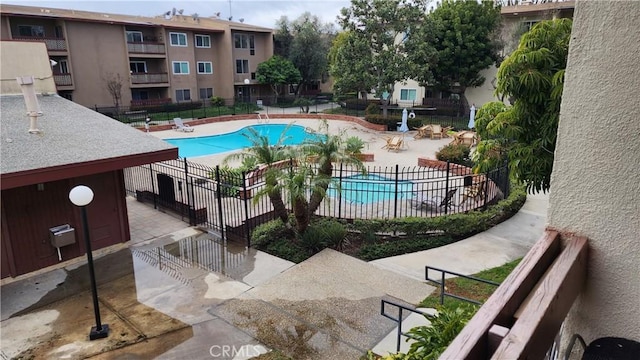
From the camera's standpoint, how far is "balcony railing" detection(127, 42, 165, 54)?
1420 inches

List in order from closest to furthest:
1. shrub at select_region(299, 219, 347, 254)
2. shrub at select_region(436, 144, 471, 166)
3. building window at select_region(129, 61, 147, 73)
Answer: shrub at select_region(299, 219, 347, 254), shrub at select_region(436, 144, 471, 166), building window at select_region(129, 61, 147, 73)

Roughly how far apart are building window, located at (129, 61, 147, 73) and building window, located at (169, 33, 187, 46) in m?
3.34

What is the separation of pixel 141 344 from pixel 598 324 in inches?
260

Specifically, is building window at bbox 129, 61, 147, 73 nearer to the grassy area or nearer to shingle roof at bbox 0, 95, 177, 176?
shingle roof at bbox 0, 95, 177, 176

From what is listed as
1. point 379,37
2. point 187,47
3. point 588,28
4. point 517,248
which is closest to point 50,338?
point 588,28

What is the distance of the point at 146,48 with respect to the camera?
122ft

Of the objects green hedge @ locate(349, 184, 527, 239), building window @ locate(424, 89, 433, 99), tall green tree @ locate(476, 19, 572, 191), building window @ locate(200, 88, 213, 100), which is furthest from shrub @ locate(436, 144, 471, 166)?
building window @ locate(200, 88, 213, 100)

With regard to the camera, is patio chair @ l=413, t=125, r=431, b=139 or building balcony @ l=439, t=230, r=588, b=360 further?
patio chair @ l=413, t=125, r=431, b=139

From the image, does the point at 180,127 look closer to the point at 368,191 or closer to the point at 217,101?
the point at 217,101

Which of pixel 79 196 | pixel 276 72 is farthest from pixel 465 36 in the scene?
pixel 79 196

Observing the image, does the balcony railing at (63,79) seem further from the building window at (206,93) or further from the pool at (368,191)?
the pool at (368,191)

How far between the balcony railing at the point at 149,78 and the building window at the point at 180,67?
1403 millimetres

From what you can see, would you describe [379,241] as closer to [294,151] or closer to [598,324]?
[294,151]

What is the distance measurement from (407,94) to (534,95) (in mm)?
33799
